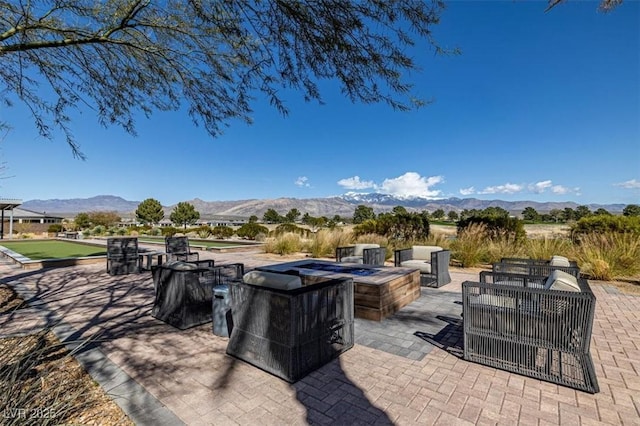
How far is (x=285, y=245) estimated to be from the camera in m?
11.3

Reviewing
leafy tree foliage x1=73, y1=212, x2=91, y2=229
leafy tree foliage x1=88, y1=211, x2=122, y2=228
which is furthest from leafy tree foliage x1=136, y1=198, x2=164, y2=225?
leafy tree foliage x1=73, y1=212, x2=91, y2=229

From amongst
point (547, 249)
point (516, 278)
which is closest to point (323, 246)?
point (547, 249)

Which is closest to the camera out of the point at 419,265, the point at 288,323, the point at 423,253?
the point at 288,323

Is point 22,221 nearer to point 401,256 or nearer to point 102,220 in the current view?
point 102,220

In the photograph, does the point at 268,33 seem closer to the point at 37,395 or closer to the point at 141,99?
the point at 141,99

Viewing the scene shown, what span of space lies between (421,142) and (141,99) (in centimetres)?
2524

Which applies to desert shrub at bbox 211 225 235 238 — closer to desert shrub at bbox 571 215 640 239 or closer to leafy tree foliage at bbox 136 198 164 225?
desert shrub at bbox 571 215 640 239

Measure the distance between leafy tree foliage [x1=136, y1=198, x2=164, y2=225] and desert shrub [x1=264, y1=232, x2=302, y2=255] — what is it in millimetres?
44587

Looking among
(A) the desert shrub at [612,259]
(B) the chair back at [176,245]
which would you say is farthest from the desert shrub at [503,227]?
(B) the chair back at [176,245]

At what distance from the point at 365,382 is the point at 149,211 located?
54057 millimetres

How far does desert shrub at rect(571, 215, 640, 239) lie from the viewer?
831cm

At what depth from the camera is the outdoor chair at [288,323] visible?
7.82 feet

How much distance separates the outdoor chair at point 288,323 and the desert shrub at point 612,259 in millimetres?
6759

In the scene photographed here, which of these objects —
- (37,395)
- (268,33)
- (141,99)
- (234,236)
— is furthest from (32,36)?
(234,236)
